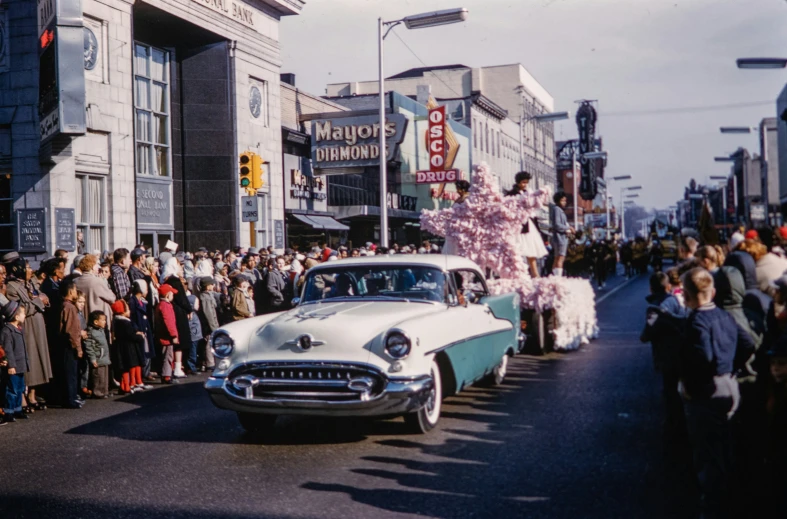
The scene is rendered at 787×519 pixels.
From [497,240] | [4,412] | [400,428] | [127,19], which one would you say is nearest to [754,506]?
[400,428]

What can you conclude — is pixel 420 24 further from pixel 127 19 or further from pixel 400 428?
pixel 400 428

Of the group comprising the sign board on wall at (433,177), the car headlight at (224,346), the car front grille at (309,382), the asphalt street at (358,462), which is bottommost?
the asphalt street at (358,462)

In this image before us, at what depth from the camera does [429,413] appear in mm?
8164

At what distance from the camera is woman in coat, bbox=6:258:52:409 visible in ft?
32.8

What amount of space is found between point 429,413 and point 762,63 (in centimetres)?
A: 1818

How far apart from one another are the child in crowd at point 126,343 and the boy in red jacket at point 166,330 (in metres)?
0.64

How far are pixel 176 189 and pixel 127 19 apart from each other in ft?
19.1

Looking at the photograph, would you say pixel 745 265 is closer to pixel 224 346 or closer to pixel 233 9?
pixel 224 346

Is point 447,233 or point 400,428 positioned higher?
point 447,233

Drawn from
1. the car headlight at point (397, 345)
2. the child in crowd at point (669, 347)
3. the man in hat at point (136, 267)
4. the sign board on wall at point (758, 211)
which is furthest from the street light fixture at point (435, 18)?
the sign board on wall at point (758, 211)

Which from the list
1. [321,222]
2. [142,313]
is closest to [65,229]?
[142,313]

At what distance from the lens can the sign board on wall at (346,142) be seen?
30953mm

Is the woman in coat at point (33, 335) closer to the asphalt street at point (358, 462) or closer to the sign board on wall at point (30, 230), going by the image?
the asphalt street at point (358, 462)

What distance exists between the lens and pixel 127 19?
21984 millimetres
